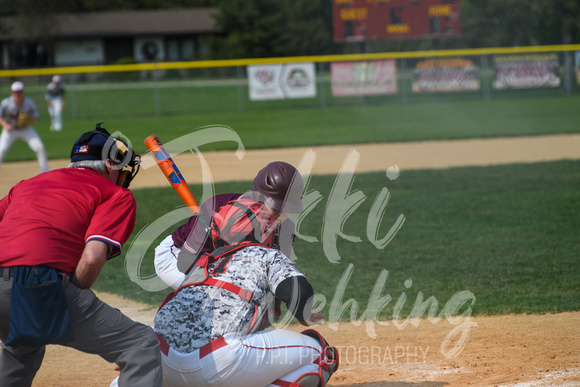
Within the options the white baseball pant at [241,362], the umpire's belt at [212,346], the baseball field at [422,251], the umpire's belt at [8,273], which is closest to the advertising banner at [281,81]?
the baseball field at [422,251]

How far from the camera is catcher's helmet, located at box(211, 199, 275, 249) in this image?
349 centimetres

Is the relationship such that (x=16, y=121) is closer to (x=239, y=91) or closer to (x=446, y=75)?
(x=239, y=91)

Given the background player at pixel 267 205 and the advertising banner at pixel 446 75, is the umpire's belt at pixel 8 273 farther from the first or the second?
the advertising banner at pixel 446 75

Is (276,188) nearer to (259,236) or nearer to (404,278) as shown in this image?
(259,236)

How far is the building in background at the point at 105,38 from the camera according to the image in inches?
2114

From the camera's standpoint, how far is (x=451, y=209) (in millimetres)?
10047

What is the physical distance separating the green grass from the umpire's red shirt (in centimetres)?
323

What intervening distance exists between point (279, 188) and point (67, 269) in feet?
3.72

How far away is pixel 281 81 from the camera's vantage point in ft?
92.0

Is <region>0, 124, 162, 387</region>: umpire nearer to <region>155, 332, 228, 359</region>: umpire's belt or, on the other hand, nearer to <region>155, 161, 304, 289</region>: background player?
<region>155, 332, 228, 359</region>: umpire's belt

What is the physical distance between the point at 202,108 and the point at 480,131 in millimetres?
14539

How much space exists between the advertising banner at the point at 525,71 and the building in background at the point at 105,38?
31.1m

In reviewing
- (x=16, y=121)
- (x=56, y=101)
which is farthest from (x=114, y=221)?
(x=56, y=101)

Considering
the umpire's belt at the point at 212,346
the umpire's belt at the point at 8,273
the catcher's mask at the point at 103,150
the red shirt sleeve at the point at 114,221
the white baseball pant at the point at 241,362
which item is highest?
the catcher's mask at the point at 103,150
